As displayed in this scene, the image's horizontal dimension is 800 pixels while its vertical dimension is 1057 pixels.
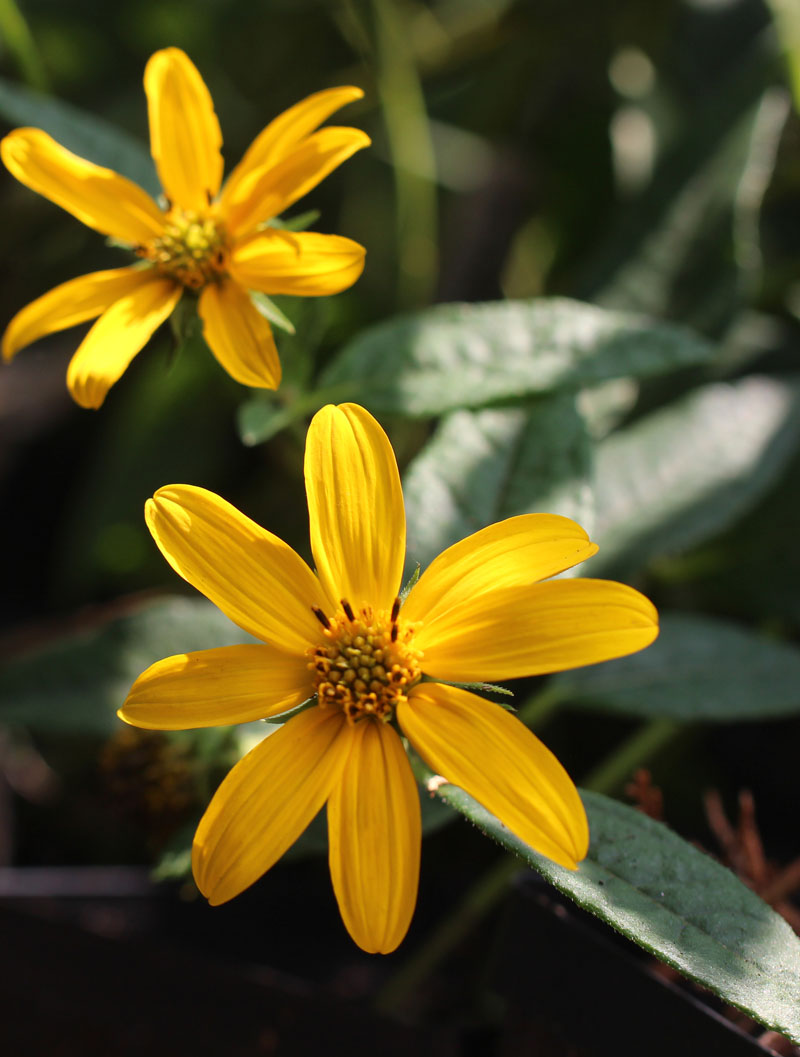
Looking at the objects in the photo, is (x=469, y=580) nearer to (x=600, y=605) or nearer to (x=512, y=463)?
(x=600, y=605)

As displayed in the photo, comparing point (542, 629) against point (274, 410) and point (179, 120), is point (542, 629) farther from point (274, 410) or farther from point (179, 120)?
point (179, 120)

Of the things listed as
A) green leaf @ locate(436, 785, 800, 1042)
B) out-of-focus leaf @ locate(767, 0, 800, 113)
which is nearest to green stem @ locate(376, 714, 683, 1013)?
green leaf @ locate(436, 785, 800, 1042)

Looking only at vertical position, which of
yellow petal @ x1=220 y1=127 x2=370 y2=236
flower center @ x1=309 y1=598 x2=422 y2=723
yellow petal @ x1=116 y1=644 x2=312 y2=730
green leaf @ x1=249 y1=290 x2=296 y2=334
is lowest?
yellow petal @ x1=116 y1=644 x2=312 y2=730

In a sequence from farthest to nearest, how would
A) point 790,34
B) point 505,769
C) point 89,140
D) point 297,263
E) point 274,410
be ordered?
point 790,34 < point 89,140 < point 274,410 < point 297,263 < point 505,769

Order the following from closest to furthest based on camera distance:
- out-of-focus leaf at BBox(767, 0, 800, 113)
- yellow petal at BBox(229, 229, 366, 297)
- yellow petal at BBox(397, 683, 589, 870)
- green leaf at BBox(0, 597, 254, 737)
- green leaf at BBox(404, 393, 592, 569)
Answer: yellow petal at BBox(397, 683, 589, 870), yellow petal at BBox(229, 229, 366, 297), green leaf at BBox(404, 393, 592, 569), green leaf at BBox(0, 597, 254, 737), out-of-focus leaf at BBox(767, 0, 800, 113)

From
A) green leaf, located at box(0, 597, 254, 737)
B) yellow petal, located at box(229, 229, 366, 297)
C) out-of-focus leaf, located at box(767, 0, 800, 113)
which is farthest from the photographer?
out-of-focus leaf, located at box(767, 0, 800, 113)

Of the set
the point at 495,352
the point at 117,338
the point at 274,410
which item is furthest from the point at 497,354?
the point at 117,338

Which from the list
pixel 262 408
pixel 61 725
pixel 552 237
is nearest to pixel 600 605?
pixel 262 408

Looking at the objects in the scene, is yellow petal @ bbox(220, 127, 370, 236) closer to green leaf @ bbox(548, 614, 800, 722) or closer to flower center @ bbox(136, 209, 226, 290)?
flower center @ bbox(136, 209, 226, 290)
